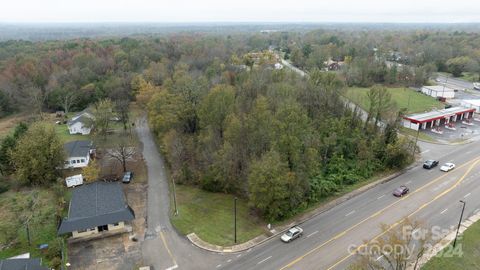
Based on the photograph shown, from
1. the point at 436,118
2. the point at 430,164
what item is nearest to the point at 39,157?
the point at 430,164

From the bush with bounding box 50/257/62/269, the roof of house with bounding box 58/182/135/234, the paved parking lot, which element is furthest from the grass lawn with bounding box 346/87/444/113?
the bush with bounding box 50/257/62/269

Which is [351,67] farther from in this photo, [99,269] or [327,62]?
[99,269]

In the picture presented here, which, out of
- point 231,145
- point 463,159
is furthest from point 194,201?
point 463,159

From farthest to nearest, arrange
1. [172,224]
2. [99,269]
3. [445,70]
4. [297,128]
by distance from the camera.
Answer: [445,70], [297,128], [172,224], [99,269]

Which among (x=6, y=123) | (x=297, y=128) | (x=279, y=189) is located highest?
(x=297, y=128)

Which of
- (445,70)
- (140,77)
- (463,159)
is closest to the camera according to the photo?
(463,159)

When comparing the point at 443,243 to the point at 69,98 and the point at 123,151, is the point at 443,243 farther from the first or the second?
the point at 69,98

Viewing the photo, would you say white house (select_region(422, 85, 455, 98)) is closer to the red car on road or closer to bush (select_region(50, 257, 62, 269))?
the red car on road
